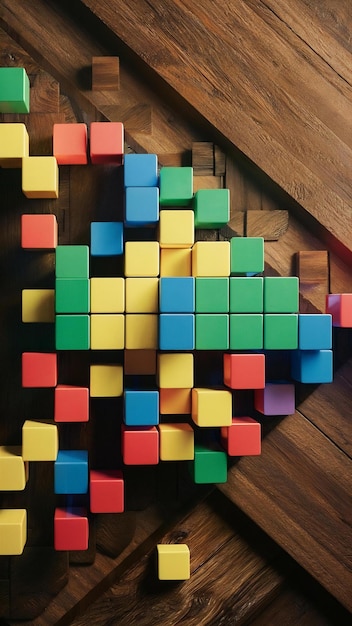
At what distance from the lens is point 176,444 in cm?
113

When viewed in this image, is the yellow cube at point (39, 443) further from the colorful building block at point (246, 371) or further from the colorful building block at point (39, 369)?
the colorful building block at point (246, 371)

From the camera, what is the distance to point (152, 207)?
43.6 inches

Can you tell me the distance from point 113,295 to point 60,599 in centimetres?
80

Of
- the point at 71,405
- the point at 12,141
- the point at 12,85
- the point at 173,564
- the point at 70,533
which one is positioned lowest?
the point at 173,564

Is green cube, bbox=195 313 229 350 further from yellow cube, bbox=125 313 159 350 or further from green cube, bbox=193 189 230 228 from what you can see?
green cube, bbox=193 189 230 228

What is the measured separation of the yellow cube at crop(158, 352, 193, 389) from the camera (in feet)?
3.62

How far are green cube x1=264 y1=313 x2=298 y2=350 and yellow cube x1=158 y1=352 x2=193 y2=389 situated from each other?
0.62 feet

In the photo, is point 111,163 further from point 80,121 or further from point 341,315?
point 341,315

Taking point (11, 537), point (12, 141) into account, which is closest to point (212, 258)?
point (12, 141)

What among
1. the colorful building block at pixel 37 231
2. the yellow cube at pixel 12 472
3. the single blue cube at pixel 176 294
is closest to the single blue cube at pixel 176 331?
the single blue cube at pixel 176 294

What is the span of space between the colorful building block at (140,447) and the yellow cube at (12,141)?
0.71 metres

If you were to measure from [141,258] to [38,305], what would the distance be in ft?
0.90

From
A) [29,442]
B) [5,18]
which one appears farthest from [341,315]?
[5,18]

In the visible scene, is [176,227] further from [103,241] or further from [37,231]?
[37,231]
